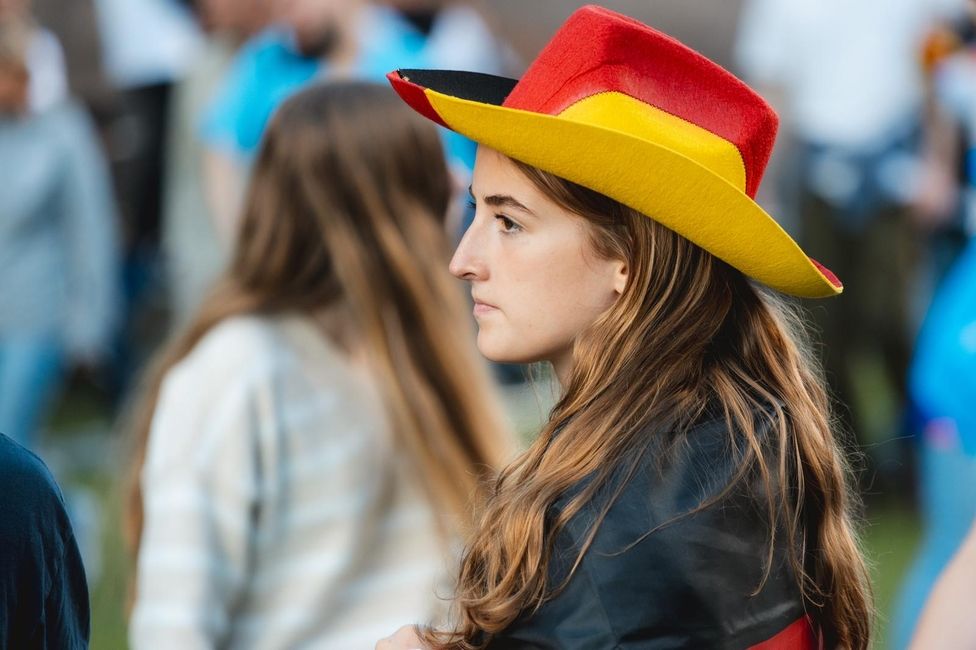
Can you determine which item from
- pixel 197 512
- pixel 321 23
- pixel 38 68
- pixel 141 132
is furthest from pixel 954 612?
pixel 141 132

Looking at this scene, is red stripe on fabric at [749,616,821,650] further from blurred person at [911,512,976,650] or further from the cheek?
the cheek

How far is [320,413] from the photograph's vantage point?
3088mm

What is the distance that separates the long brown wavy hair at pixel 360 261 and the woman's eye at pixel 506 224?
1.09 metres

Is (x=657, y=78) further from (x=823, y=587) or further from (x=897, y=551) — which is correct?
(x=897, y=551)

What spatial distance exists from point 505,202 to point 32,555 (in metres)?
0.80

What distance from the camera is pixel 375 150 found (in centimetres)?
320

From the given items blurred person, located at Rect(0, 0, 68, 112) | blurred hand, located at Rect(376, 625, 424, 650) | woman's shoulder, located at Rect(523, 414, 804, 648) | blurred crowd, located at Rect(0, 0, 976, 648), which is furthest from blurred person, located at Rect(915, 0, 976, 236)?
blurred hand, located at Rect(376, 625, 424, 650)

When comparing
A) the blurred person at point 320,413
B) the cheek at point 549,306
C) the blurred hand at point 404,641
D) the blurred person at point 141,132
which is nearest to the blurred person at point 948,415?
the blurred person at point 320,413

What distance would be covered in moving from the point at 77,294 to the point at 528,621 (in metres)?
4.81

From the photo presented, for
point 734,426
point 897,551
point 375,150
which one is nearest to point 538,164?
point 734,426

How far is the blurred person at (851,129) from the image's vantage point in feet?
22.2

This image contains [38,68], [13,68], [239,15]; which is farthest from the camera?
[239,15]

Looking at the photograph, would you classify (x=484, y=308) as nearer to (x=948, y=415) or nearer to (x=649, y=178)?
(x=649, y=178)

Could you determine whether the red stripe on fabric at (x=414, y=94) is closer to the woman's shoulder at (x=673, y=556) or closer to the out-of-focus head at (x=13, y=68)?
the woman's shoulder at (x=673, y=556)
